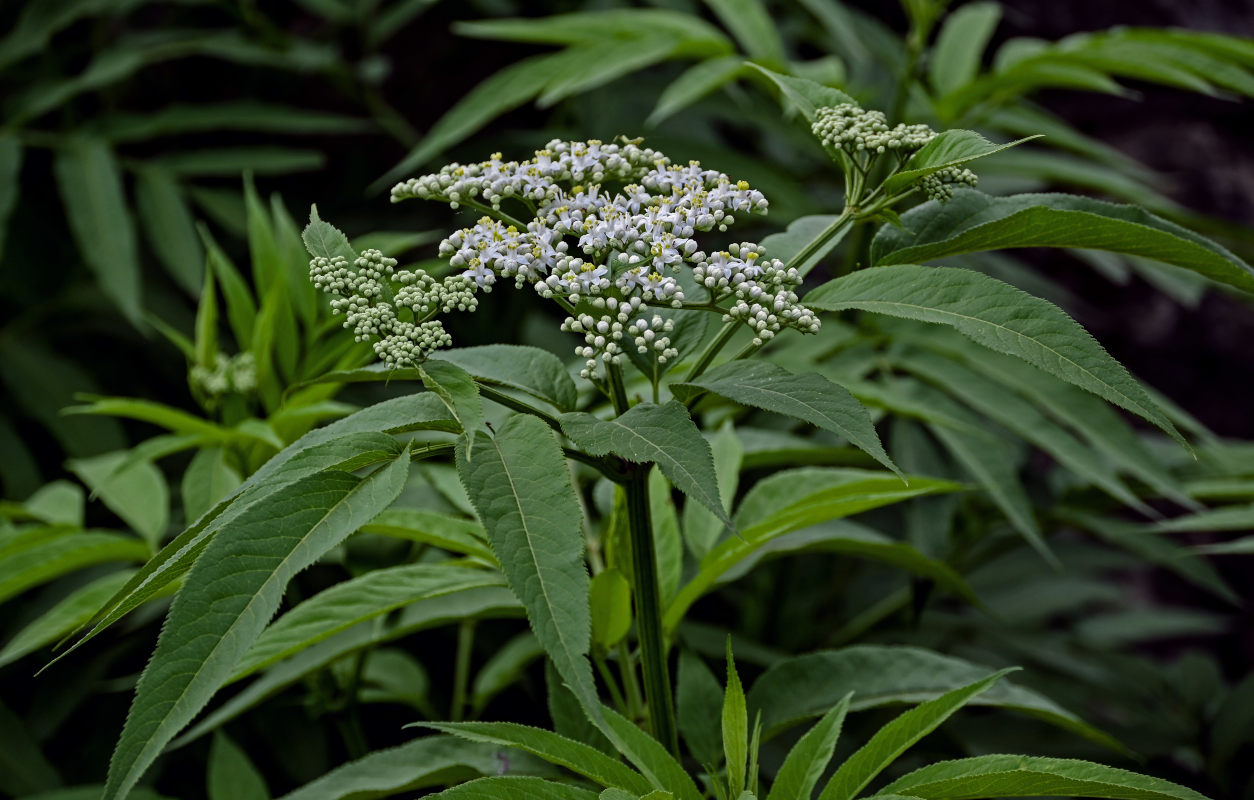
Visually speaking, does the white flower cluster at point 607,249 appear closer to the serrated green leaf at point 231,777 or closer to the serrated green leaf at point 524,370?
the serrated green leaf at point 524,370

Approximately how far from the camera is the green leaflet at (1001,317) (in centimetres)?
77

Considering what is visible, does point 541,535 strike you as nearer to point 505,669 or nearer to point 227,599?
point 227,599

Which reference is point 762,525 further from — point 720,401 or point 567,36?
point 567,36

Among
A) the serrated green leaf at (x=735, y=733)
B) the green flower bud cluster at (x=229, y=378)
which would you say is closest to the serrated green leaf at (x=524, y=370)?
the serrated green leaf at (x=735, y=733)

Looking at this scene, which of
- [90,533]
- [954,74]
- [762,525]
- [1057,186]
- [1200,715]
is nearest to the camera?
[762,525]

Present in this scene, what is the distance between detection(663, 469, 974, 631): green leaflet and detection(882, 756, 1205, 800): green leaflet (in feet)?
0.96

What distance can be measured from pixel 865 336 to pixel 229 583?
1.31 meters

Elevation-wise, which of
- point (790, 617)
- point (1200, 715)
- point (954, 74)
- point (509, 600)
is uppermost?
point (954, 74)

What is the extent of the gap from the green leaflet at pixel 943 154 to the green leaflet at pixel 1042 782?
514 millimetres

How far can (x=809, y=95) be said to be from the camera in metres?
1.03

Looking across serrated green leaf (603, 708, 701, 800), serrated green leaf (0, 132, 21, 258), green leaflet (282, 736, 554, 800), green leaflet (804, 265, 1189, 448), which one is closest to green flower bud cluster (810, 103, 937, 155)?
green leaflet (804, 265, 1189, 448)

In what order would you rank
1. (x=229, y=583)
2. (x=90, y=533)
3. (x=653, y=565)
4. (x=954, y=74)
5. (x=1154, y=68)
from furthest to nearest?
(x=954, y=74) → (x=1154, y=68) → (x=90, y=533) → (x=653, y=565) → (x=229, y=583)

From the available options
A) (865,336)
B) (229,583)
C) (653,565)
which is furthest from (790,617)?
(229,583)

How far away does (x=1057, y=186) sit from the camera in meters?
2.85
